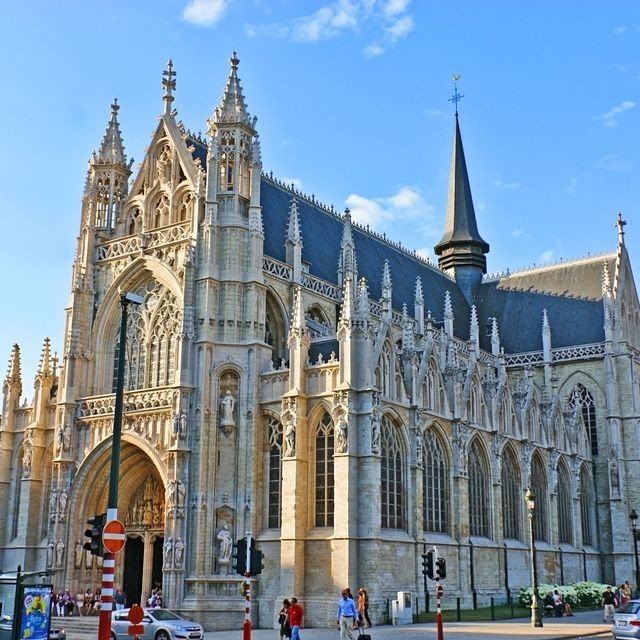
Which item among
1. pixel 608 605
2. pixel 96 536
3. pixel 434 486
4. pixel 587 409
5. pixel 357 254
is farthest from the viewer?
pixel 587 409

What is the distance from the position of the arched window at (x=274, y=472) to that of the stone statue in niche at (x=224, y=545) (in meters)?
1.65

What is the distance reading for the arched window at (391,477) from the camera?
3516 cm

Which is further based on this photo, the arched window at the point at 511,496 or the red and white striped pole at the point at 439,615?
the arched window at the point at 511,496

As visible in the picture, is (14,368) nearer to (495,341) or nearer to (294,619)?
(294,619)

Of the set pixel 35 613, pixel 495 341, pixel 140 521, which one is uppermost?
pixel 495 341

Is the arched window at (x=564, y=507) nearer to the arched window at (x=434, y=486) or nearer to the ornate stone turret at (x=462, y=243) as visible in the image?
the arched window at (x=434, y=486)

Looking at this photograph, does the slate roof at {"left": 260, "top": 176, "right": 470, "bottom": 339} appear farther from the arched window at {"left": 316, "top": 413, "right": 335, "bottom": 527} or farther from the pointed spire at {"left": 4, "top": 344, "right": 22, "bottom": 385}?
the pointed spire at {"left": 4, "top": 344, "right": 22, "bottom": 385}

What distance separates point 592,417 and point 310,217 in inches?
852

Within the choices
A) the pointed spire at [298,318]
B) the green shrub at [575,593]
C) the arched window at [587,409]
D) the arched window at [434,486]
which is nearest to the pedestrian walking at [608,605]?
the green shrub at [575,593]

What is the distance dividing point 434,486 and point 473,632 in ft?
35.9

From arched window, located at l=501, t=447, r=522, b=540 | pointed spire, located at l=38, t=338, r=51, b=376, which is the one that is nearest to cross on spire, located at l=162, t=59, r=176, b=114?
pointed spire, located at l=38, t=338, r=51, b=376

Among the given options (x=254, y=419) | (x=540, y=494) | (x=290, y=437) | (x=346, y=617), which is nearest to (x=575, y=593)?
(x=540, y=494)

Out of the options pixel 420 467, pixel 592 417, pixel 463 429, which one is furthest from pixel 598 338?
pixel 420 467

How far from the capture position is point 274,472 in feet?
118
